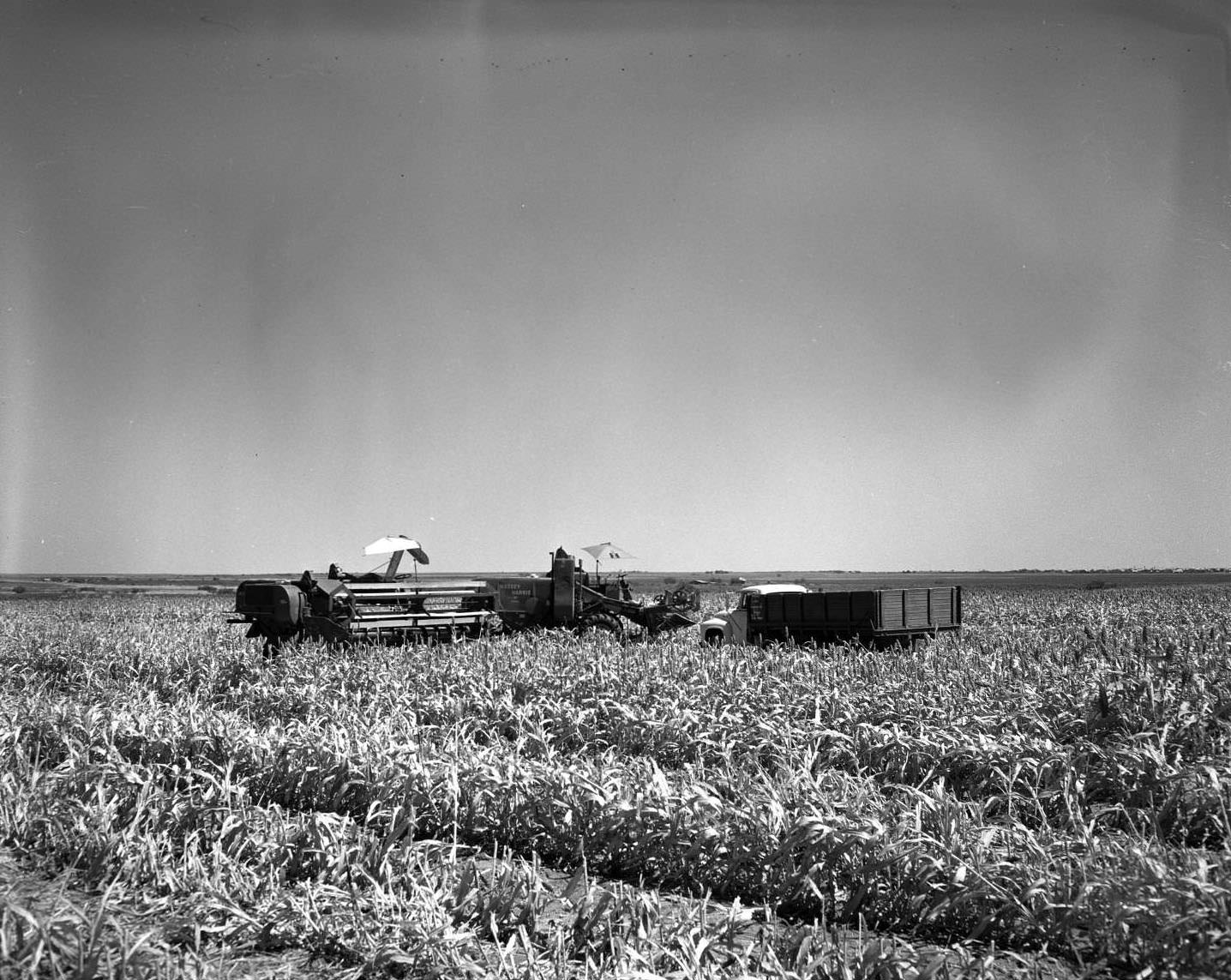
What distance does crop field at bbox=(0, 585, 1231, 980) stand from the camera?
398 cm

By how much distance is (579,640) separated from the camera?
1770 centimetres

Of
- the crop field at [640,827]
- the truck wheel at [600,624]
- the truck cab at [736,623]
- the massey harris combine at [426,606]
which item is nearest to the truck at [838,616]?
the truck cab at [736,623]

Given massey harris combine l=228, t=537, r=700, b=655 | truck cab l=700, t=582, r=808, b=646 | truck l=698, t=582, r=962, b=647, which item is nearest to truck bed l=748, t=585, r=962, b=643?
truck l=698, t=582, r=962, b=647

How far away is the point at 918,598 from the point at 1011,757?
430 inches

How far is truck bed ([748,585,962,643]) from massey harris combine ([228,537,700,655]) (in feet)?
11.2

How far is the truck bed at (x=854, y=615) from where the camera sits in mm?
16391

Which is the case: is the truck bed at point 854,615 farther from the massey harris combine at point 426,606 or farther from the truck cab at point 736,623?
the massey harris combine at point 426,606

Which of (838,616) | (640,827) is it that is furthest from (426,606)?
(640,827)

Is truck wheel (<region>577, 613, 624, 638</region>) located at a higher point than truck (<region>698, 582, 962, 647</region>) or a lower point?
lower

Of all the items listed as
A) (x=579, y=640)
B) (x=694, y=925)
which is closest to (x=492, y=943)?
(x=694, y=925)

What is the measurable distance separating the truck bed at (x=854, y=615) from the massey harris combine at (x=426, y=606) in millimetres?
3406

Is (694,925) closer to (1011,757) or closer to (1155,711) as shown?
(1011,757)

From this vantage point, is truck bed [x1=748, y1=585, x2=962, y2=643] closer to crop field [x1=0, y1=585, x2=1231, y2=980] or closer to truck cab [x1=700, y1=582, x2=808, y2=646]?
truck cab [x1=700, y1=582, x2=808, y2=646]

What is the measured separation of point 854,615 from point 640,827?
11914 millimetres
